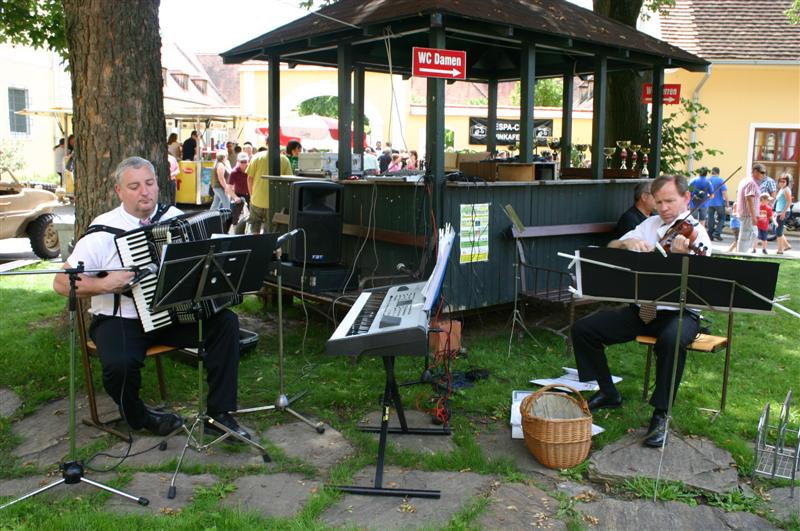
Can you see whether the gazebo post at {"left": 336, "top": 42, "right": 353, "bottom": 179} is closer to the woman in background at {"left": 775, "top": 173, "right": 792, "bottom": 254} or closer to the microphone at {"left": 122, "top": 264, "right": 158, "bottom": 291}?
the microphone at {"left": 122, "top": 264, "right": 158, "bottom": 291}

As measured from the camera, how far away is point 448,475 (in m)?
4.30

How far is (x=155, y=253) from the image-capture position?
4445mm

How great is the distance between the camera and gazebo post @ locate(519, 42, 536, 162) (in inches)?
289

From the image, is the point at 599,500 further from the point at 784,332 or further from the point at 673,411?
the point at 784,332

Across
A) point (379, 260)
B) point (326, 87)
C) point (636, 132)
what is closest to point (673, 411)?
point (379, 260)

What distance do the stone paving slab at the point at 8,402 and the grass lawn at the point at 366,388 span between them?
0.21 feet

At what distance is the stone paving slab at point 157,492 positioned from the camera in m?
3.82

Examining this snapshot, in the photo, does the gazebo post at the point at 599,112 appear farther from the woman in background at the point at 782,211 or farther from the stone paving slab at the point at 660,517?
the woman in background at the point at 782,211

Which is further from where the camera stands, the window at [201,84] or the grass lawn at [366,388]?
the window at [201,84]

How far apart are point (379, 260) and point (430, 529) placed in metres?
3.98

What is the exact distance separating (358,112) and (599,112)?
2.85 meters

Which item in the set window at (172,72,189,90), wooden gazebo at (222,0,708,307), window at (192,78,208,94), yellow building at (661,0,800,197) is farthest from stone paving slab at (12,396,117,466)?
window at (192,78,208,94)

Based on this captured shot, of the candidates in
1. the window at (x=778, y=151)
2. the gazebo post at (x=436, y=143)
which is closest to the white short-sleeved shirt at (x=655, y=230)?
the gazebo post at (x=436, y=143)

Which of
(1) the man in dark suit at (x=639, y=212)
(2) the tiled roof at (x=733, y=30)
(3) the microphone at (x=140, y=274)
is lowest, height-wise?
(3) the microphone at (x=140, y=274)
